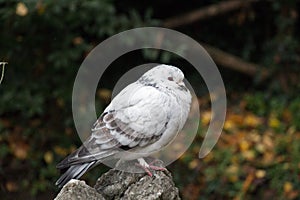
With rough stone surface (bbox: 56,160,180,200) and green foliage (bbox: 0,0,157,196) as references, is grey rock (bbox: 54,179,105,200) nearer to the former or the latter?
rough stone surface (bbox: 56,160,180,200)

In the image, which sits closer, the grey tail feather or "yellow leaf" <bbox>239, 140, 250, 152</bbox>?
the grey tail feather

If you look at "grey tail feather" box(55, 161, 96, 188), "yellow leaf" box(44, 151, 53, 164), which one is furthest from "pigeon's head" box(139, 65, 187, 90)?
"yellow leaf" box(44, 151, 53, 164)

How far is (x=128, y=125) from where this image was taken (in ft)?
12.9

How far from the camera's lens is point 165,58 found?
22.1ft

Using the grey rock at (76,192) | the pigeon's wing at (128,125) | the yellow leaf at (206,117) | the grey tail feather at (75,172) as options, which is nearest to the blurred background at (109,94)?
the yellow leaf at (206,117)

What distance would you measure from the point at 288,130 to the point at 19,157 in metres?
2.92

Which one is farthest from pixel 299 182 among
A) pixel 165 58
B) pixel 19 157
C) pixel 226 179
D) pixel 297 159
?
pixel 19 157

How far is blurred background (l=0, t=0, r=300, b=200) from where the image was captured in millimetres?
6512

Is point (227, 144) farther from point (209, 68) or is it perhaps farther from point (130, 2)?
point (130, 2)

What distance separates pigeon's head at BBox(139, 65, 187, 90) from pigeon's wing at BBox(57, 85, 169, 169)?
57 mm

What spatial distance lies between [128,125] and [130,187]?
38 centimetres

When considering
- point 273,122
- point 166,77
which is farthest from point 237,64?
point 166,77

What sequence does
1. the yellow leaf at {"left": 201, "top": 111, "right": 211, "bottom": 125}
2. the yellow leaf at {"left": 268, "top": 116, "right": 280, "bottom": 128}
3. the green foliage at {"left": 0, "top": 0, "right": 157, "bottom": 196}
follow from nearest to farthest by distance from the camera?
the green foliage at {"left": 0, "top": 0, "right": 157, "bottom": 196} → the yellow leaf at {"left": 268, "top": 116, "right": 280, "bottom": 128} → the yellow leaf at {"left": 201, "top": 111, "right": 211, "bottom": 125}

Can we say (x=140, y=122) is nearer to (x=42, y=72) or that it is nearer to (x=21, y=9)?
(x=21, y=9)
